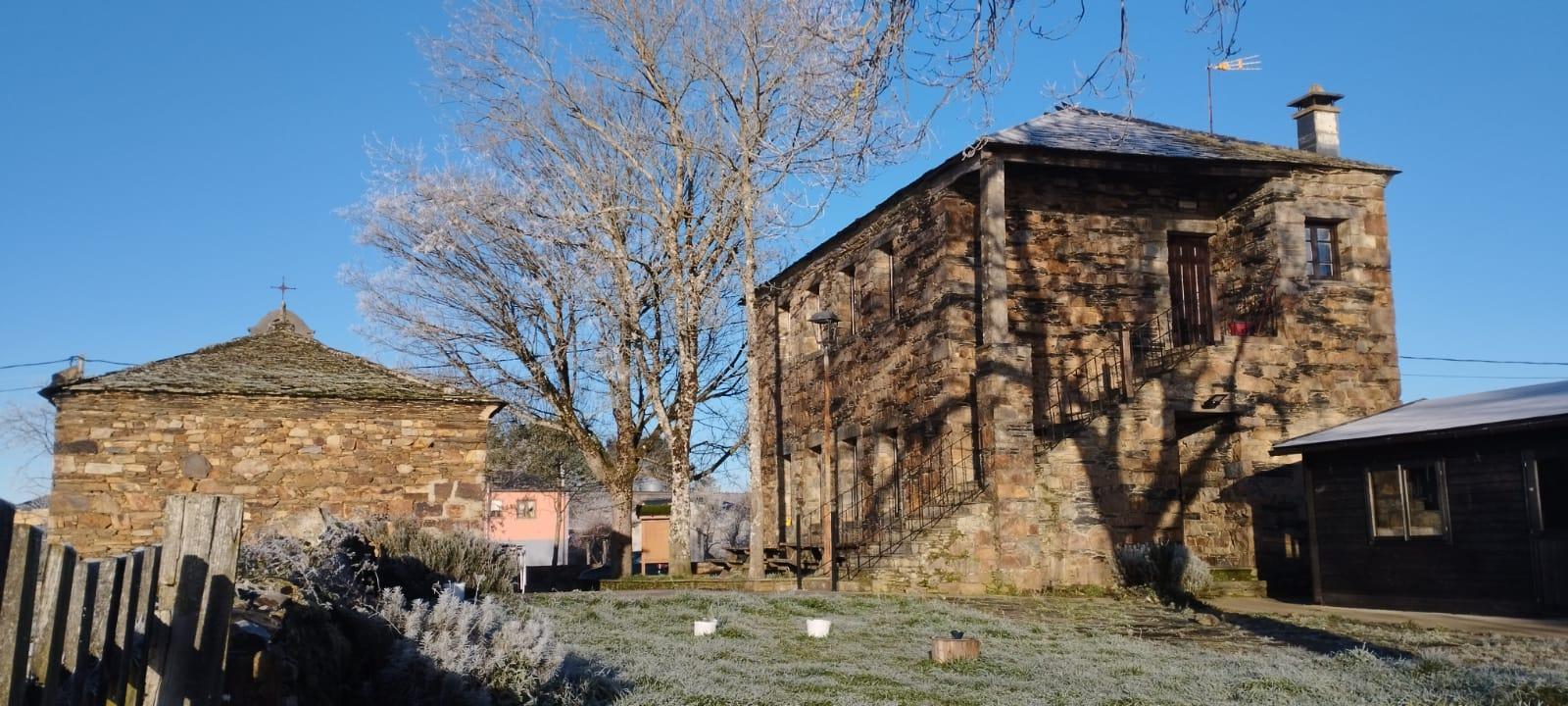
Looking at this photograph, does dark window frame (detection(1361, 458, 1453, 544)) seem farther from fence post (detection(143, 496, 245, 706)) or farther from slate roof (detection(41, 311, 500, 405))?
fence post (detection(143, 496, 245, 706))

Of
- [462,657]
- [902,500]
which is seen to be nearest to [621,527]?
[902,500]

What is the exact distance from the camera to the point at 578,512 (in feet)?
175

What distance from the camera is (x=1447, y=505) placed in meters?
13.7

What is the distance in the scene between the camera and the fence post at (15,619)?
111 inches

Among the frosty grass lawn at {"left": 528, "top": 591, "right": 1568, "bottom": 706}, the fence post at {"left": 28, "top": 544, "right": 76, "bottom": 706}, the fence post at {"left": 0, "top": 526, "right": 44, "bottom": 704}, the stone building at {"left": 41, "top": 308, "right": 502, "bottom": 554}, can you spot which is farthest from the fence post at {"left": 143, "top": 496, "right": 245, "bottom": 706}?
the stone building at {"left": 41, "top": 308, "right": 502, "bottom": 554}

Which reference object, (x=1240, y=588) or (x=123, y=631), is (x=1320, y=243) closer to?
(x=1240, y=588)

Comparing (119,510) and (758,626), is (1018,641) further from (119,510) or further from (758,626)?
(119,510)

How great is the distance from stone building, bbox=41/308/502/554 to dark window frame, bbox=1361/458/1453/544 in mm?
11953

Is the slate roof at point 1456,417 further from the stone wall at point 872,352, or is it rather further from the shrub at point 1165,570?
the stone wall at point 872,352

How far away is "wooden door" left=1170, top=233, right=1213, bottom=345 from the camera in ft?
64.5

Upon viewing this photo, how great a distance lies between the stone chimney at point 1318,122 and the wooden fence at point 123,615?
19.9 m

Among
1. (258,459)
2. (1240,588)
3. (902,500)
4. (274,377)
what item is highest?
(274,377)

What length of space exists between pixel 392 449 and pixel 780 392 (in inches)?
396

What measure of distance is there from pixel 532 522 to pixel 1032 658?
147ft
